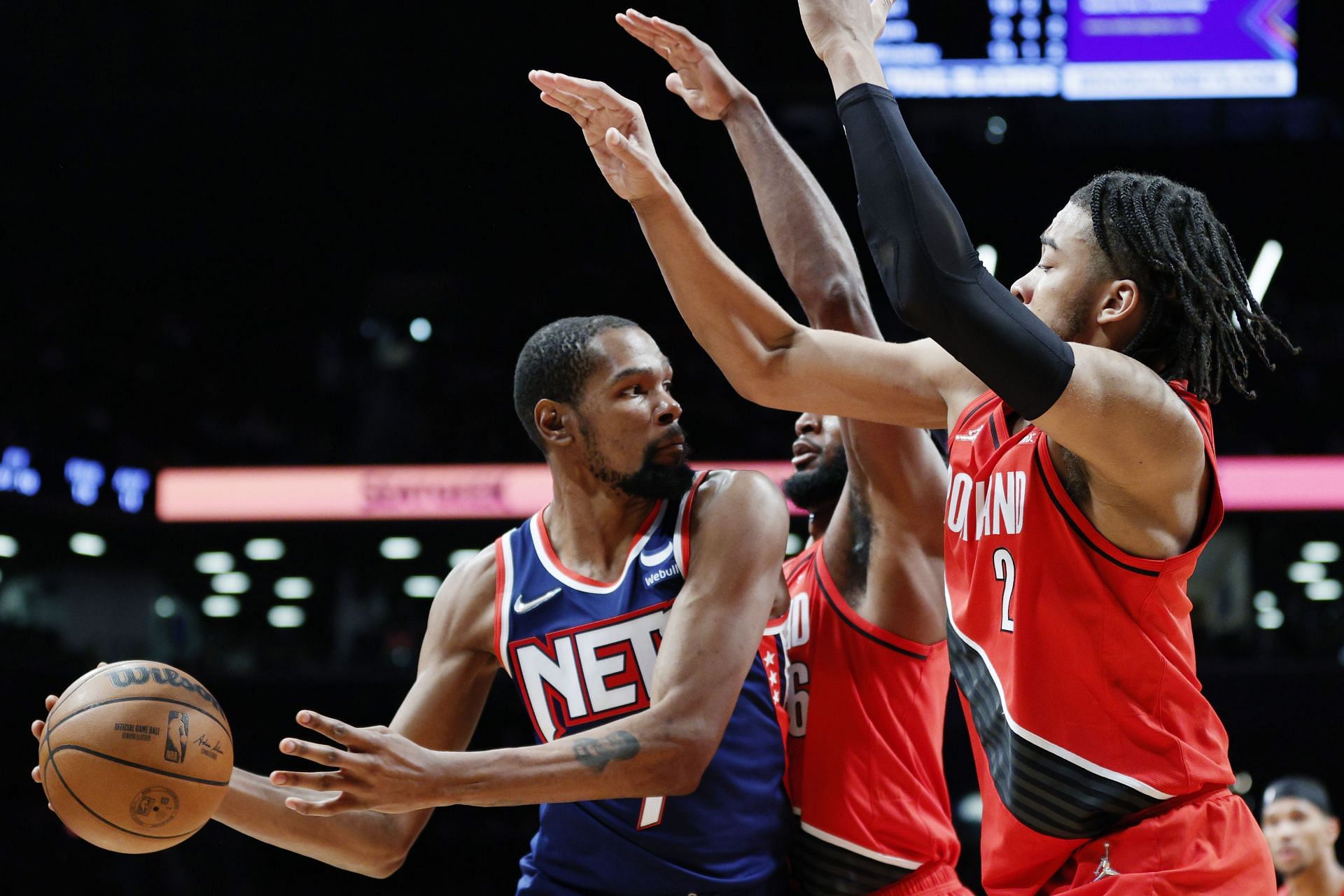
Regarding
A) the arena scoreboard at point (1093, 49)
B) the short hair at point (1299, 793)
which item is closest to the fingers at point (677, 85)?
the short hair at point (1299, 793)

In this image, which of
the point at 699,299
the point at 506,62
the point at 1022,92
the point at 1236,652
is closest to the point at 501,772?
the point at 699,299

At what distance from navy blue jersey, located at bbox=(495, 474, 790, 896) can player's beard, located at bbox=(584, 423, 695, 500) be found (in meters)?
0.04

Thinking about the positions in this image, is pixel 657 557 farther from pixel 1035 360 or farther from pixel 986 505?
pixel 1035 360

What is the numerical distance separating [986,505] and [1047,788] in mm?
466

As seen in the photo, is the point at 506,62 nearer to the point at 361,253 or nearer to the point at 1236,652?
the point at 361,253

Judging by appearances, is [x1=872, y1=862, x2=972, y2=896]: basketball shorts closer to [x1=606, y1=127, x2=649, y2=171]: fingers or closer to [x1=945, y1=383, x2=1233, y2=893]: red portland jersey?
[x1=945, y1=383, x2=1233, y2=893]: red portland jersey

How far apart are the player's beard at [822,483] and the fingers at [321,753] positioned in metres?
1.75

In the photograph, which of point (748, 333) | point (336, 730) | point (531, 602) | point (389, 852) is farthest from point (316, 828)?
point (748, 333)

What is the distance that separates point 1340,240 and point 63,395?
1399 centimetres

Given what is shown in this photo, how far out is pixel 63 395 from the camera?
13.9 meters

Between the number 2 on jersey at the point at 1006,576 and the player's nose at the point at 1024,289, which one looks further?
the player's nose at the point at 1024,289

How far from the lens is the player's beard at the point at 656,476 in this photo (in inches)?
114

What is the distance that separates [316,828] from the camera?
→ 2736 millimetres

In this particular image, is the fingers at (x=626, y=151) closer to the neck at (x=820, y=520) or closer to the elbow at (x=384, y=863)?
the neck at (x=820, y=520)
